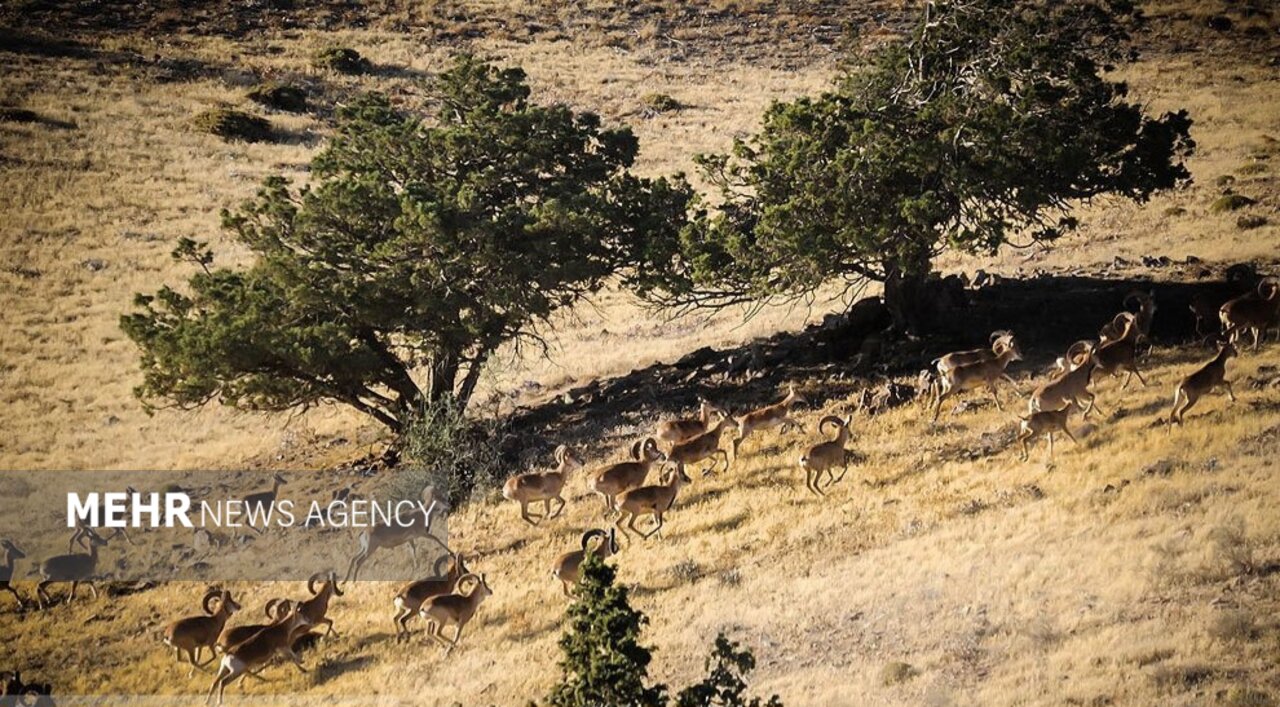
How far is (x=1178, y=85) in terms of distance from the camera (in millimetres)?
57531

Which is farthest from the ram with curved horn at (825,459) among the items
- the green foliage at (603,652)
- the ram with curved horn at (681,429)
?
the green foliage at (603,652)

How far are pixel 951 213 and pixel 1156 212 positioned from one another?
17912mm

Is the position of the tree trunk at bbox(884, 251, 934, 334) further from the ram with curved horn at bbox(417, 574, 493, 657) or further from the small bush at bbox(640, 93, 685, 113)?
the small bush at bbox(640, 93, 685, 113)

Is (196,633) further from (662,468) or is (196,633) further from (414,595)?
(662,468)

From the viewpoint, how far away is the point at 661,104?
5981cm

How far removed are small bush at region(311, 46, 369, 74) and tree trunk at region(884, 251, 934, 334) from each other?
4799 cm

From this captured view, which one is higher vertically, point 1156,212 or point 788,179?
point 788,179

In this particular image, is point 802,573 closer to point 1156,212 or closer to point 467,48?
point 1156,212

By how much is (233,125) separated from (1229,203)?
43966 millimetres

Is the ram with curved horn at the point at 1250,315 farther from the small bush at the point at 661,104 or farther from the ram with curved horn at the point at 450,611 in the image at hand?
the small bush at the point at 661,104

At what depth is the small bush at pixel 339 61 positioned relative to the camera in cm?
6500

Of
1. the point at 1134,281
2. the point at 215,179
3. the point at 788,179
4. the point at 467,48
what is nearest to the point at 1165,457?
the point at 788,179

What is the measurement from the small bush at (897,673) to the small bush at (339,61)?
195 feet

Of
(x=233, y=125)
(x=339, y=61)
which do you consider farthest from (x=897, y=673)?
(x=339, y=61)
